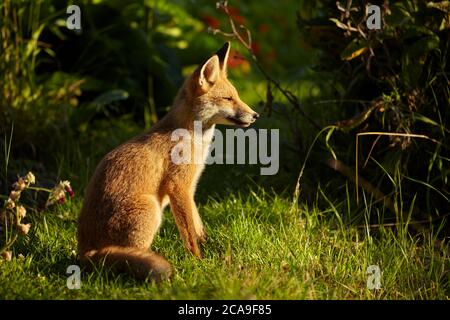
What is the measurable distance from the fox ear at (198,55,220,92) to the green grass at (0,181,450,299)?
991mm

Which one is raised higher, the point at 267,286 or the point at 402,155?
the point at 402,155

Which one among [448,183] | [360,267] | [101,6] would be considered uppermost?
[101,6]

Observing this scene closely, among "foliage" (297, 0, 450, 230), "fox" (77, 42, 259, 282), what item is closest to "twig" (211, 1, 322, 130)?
"foliage" (297, 0, 450, 230)

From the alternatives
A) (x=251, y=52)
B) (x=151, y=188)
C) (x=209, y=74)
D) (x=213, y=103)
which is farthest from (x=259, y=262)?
(x=251, y=52)

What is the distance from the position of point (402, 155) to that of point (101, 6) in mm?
3885

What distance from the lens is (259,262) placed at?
4.53 meters

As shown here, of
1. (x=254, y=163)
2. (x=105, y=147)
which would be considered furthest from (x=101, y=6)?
(x=254, y=163)

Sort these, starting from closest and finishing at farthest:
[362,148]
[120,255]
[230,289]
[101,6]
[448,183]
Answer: [230,289]
[120,255]
[448,183]
[362,148]
[101,6]

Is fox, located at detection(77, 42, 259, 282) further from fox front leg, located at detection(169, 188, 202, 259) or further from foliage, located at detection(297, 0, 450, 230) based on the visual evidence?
foliage, located at detection(297, 0, 450, 230)

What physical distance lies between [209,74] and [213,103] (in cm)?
21

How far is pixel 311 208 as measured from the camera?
5.81 m

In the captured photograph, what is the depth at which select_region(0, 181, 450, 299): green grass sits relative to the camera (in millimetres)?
4098

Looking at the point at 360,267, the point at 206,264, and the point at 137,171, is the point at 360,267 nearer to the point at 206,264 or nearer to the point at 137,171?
the point at 206,264

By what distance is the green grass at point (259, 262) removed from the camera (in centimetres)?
410
